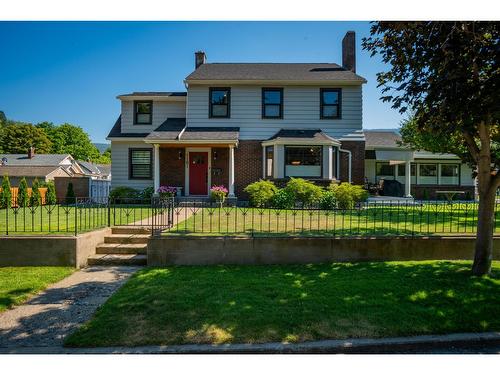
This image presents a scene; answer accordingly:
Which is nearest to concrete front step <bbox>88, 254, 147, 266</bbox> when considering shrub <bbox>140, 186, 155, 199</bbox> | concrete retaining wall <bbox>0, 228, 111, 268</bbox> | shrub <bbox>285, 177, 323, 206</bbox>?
concrete retaining wall <bbox>0, 228, 111, 268</bbox>

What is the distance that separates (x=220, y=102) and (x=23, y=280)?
45.2 ft

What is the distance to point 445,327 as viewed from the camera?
4324 millimetres

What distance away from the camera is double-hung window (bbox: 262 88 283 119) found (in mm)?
17906

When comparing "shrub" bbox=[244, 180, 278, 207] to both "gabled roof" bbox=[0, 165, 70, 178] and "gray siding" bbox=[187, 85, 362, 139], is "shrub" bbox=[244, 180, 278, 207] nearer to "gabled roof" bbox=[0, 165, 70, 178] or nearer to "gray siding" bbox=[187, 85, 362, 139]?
"gray siding" bbox=[187, 85, 362, 139]

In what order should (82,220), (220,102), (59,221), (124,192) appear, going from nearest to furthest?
1. (82,220)
2. (59,221)
3. (124,192)
4. (220,102)

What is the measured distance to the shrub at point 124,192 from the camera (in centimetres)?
1728

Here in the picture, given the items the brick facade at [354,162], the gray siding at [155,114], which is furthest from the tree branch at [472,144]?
the gray siding at [155,114]

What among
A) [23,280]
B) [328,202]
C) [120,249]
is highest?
[328,202]

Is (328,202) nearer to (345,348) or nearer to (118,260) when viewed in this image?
(118,260)

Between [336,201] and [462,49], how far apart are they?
909 centimetres

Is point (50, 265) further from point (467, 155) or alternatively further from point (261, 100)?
point (261, 100)

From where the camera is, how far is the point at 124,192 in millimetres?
17406

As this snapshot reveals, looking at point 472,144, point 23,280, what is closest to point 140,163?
point 23,280
